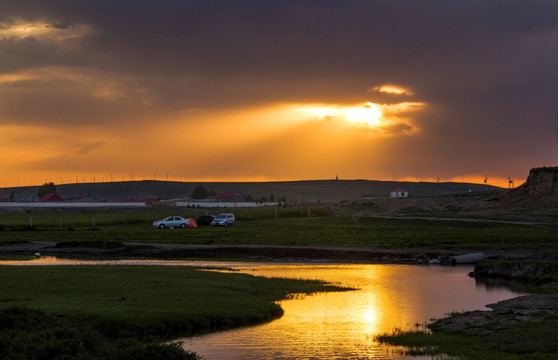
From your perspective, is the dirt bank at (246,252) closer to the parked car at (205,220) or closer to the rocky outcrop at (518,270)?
the rocky outcrop at (518,270)

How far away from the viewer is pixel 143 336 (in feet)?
81.0

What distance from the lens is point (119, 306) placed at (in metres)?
27.8

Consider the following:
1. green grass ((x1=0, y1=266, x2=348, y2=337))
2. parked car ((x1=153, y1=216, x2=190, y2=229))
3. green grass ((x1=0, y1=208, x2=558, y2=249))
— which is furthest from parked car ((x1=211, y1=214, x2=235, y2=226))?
green grass ((x1=0, y1=266, x2=348, y2=337))

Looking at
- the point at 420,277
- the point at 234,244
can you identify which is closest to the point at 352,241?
the point at 234,244

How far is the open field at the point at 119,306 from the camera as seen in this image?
19969mm

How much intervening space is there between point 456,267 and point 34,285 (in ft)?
110

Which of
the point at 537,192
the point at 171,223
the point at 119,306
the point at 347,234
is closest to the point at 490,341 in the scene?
the point at 119,306

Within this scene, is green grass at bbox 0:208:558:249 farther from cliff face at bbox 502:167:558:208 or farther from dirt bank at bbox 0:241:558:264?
cliff face at bbox 502:167:558:208

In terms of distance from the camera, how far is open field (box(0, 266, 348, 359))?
65.5ft

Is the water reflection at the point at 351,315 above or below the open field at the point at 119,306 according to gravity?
below

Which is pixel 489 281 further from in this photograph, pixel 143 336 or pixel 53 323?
pixel 53 323

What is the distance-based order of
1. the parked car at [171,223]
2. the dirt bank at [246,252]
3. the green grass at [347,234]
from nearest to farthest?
the dirt bank at [246,252] → the green grass at [347,234] → the parked car at [171,223]

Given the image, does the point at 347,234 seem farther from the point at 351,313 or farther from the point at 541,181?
the point at 541,181

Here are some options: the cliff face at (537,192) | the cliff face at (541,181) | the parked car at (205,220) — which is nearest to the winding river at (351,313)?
the parked car at (205,220)
